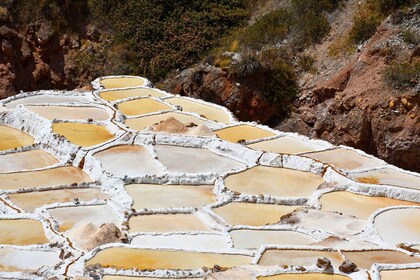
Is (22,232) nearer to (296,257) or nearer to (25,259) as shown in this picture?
(25,259)

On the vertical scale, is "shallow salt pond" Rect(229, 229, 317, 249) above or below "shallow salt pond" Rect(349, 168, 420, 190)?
below

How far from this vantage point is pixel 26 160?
12414mm

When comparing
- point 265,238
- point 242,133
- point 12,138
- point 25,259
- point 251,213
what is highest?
point 242,133

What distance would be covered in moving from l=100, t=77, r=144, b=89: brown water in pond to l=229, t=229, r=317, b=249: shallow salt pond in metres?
8.05

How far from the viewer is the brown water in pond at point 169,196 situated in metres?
10.7

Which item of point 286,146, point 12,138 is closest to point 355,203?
point 286,146

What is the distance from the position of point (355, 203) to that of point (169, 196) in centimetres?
267

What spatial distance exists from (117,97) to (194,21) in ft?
27.5

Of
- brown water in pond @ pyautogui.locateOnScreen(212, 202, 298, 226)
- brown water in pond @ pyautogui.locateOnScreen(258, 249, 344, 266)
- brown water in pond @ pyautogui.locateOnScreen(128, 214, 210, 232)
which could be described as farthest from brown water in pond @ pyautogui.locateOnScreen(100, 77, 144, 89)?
brown water in pond @ pyautogui.locateOnScreen(258, 249, 344, 266)

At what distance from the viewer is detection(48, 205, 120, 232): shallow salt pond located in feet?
32.4

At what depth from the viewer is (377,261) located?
28.0ft

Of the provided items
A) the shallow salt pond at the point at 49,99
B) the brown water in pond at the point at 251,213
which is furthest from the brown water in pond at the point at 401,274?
the shallow salt pond at the point at 49,99

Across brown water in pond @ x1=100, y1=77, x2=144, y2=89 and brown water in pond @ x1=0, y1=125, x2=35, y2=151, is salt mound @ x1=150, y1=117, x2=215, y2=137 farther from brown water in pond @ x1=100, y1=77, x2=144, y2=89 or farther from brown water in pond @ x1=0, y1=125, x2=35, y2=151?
brown water in pond @ x1=100, y1=77, x2=144, y2=89

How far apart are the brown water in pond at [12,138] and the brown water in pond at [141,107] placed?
204 cm
